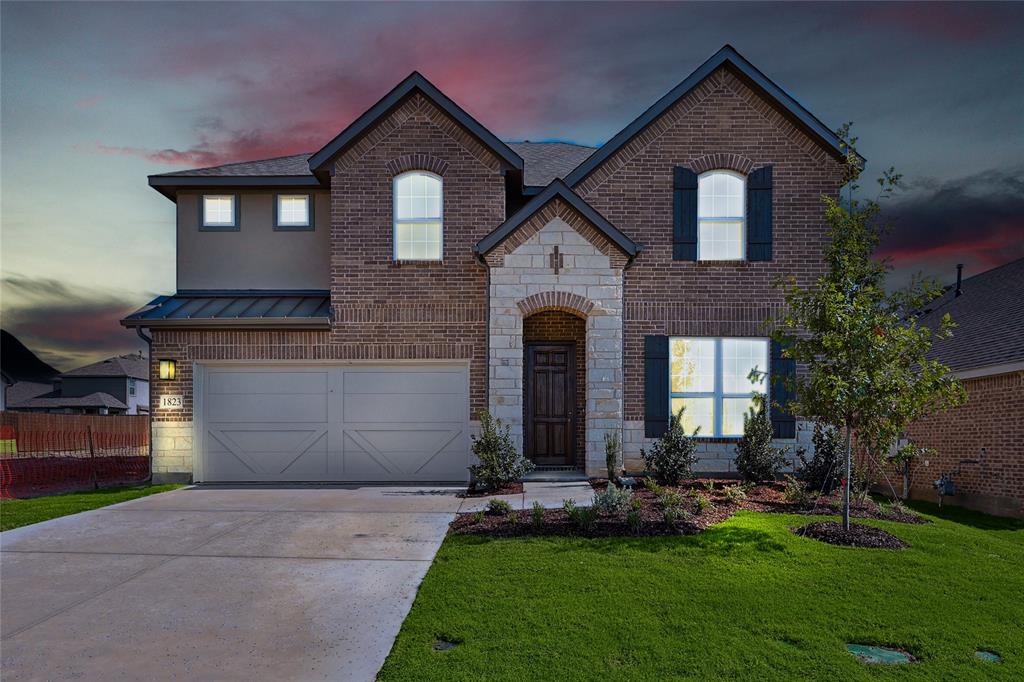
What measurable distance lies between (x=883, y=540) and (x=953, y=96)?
12.2 metres

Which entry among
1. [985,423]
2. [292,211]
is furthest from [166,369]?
[985,423]

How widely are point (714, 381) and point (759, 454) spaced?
1692 millimetres

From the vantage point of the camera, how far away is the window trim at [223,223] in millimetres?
14688

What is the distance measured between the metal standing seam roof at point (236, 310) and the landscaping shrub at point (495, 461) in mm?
3970

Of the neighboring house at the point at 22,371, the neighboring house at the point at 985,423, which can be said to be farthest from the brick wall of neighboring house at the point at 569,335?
the neighboring house at the point at 22,371

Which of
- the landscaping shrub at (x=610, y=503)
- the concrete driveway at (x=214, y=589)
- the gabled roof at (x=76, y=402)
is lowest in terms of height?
the gabled roof at (x=76, y=402)

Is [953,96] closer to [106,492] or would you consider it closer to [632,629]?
[632,629]

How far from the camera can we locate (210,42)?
13703mm

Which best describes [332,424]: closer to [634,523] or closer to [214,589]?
[214,589]

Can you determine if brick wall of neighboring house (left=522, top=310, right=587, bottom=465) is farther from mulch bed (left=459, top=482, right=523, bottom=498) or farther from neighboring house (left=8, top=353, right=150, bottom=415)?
neighboring house (left=8, top=353, right=150, bottom=415)

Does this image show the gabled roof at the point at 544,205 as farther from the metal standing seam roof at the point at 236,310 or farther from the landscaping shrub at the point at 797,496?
the landscaping shrub at the point at 797,496

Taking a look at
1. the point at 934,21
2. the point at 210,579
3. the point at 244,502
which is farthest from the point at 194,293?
the point at 934,21

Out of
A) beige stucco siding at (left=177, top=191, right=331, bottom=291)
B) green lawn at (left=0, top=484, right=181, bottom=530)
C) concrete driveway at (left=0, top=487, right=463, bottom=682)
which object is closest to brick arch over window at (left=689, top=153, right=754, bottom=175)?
beige stucco siding at (left=177, top=191, right=331, bottom=291)

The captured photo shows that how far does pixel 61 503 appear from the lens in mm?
11688
